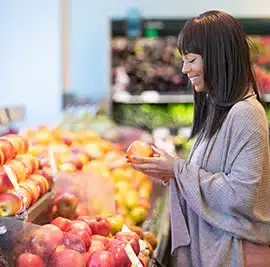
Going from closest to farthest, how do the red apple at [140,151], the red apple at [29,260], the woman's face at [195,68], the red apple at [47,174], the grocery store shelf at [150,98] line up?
the red apple at [29,260], the woman's face at [195,68], the red apple at [140,151], the red apple at [47,174], the grocery store shelf at [150,98]

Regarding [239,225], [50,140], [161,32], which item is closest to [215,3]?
[161,32]

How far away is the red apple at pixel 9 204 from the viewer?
187 cm

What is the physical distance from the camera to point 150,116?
6.68 m

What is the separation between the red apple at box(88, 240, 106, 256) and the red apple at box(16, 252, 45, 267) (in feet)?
0.78

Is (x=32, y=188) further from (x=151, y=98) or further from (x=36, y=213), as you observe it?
(x=151, y=98)

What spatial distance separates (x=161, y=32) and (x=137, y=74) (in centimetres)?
60

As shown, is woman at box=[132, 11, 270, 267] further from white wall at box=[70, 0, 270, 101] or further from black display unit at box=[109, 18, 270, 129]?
white wall at box=[70, 0, 270, 101]

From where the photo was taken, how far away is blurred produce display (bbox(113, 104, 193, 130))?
663 centimetres

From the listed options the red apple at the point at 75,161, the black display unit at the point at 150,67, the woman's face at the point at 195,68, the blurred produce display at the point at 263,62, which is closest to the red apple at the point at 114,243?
the woman's face at the point at 195,68

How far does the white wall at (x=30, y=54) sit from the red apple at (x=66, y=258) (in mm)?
4917

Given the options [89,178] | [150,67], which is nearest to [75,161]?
[89,178]

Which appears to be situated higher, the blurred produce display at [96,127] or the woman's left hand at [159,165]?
the woman's left hand at [159,165]

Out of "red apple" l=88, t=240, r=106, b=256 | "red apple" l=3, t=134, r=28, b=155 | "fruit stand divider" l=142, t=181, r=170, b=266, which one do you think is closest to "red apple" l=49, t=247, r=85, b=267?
"red apple" l=88, t=240, r=106, b=256

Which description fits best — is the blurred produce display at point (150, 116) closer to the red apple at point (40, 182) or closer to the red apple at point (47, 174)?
the red apple at point (47, 174)
